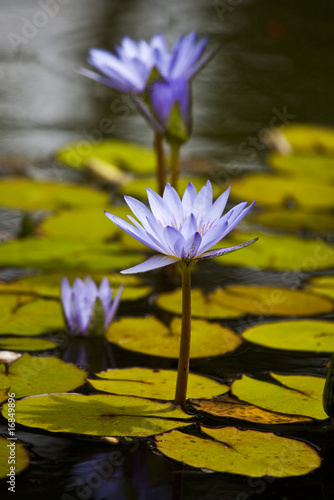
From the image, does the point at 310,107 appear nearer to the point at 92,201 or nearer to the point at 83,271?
the point at 92,201

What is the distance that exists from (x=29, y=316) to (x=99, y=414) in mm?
481

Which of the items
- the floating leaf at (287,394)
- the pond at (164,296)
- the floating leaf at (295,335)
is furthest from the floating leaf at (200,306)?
the floating leaf at (287,394)

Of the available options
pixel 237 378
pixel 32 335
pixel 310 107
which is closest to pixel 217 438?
pixel 237 378

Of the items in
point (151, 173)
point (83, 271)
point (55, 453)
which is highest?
point (151, 173)

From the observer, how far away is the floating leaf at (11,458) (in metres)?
0.96

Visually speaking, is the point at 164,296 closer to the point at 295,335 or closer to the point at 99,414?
the point at 295,335

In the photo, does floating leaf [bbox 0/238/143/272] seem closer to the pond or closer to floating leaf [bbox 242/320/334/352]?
the pond

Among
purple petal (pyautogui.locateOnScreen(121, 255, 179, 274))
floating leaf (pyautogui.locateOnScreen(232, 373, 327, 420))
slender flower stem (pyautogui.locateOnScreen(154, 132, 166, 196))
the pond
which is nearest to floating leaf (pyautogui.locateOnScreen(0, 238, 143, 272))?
the pond

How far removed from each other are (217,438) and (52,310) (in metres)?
0.63

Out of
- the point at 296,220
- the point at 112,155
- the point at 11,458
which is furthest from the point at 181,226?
the point at 112,155

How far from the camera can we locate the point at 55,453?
1.01 metres

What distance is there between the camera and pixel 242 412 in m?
1.14

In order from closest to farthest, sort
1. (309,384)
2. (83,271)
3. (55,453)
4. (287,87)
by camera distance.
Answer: (55,453) → (309,384) → (83,271) → (287,87)

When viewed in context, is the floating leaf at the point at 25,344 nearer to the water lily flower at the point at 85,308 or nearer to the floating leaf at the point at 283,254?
the water lily flower at the point at 85,308
